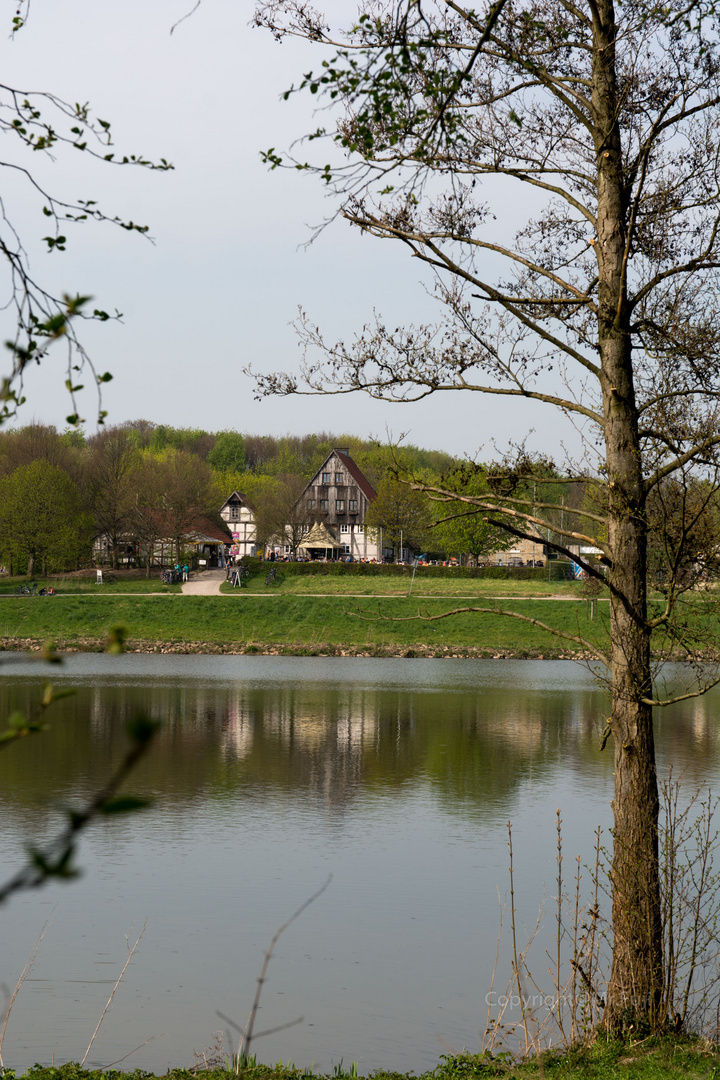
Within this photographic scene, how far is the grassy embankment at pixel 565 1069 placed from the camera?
231 inches

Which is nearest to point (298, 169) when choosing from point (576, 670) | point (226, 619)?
point (576, 670)

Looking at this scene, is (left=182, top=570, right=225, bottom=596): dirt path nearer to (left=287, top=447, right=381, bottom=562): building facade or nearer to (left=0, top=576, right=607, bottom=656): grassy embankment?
(left=0, top=576, right=607, bottom=656): grassy embankment

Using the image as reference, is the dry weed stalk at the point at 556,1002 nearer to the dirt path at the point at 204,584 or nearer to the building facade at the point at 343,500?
the dirt path at the point at 204,584

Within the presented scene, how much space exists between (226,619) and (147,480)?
26469 millimetres

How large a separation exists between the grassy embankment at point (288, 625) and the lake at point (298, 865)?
14107 mm

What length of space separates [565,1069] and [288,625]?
36142 millimetres

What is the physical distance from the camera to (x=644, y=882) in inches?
271

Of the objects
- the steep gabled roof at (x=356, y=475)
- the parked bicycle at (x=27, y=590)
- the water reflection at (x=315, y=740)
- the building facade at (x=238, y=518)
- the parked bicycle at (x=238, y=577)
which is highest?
the steep gabled roof at (x=356, y=475)

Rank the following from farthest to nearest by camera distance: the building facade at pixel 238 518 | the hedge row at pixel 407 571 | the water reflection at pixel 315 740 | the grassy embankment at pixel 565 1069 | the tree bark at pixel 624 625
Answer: the building facade at pixel 238 518 < the hedge row at pixel 407 571 < the water reflection at pixel 315 740 < the tree bark at pixel 624 625 < the grassy embankment at pixel 565 1069

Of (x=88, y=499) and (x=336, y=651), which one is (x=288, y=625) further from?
(x=88, y=499)

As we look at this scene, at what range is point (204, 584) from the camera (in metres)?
59.3

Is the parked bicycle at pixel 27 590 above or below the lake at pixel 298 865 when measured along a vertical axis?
above

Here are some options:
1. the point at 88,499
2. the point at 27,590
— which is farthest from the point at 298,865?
the point at 88,499

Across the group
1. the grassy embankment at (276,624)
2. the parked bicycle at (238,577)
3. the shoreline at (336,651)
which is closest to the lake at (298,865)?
the shoreline at (336,651)
